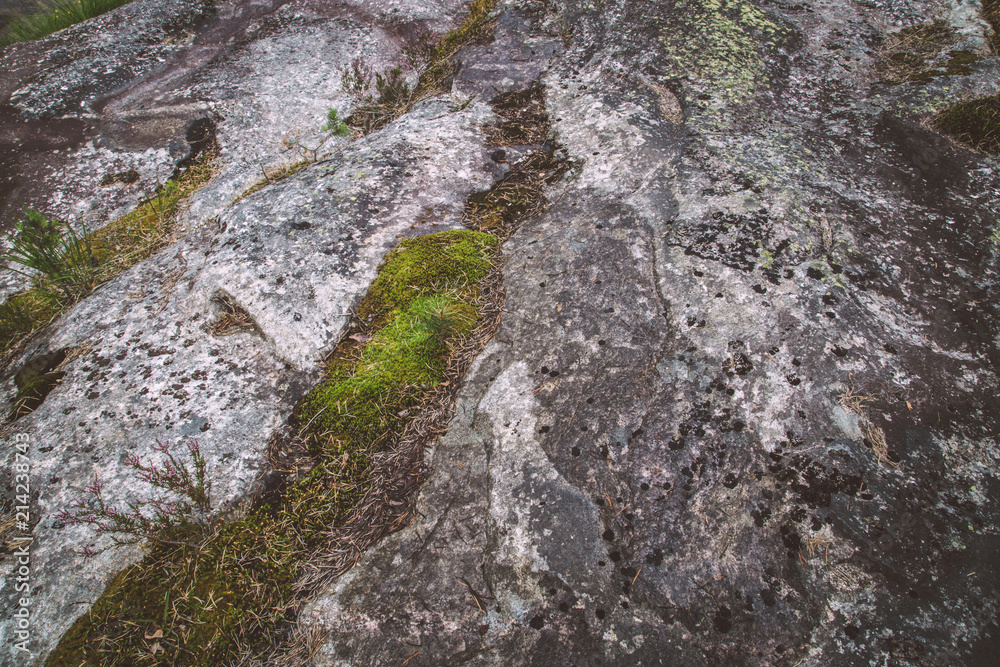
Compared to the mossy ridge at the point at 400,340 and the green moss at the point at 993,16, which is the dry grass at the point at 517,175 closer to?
the mossy ridge at the point at 400,340

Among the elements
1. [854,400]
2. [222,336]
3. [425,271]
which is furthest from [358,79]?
[854,400]

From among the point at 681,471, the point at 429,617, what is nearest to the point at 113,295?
the point at 429,617

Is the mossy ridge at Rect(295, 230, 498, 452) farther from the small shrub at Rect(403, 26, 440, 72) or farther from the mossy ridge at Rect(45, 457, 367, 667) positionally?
the small shrub at Rect(403, 26, 440, 72)

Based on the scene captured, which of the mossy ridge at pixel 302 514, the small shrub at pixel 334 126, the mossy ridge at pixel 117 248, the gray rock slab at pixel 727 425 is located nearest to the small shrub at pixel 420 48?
the small shrub at pixel 334 126

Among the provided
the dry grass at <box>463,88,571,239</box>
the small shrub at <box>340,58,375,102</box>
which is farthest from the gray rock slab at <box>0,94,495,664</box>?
the small shrub at <box>340,58,375,102</box>

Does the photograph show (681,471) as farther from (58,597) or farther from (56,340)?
(56,340)

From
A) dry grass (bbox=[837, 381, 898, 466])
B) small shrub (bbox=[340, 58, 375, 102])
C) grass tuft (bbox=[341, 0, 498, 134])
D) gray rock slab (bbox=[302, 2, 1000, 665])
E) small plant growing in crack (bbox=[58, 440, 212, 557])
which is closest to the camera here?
gray rock slab (bbox=[302, 2, 1000, 665])

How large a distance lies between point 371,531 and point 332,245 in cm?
213

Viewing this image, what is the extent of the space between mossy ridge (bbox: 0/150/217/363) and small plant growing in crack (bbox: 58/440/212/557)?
215cm

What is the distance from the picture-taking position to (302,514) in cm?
261

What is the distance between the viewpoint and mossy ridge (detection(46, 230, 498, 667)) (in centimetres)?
227

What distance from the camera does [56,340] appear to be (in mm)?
3541

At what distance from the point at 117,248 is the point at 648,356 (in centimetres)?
516

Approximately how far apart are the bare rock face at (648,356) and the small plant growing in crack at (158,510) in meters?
0.09
